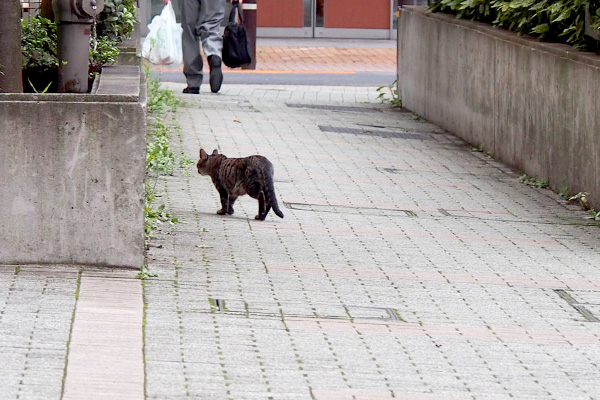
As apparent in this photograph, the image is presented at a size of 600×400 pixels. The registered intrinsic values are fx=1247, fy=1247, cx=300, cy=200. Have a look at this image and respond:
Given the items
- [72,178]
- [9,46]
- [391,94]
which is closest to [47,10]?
[9,46]

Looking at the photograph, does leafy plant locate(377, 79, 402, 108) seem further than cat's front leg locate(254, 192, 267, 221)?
Yes

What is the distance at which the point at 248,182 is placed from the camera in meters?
8.74

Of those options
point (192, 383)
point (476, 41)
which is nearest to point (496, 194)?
point (476, 41)

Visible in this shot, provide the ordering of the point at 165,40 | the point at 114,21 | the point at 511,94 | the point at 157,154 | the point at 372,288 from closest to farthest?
the point at 372,288, the point at 157,154, the point at 114,21, the point at 511,94, the point at 165,40

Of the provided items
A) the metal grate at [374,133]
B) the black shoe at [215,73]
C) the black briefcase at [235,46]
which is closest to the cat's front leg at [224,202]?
the metal grate at [374,133]

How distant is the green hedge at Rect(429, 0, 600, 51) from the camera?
428 inches

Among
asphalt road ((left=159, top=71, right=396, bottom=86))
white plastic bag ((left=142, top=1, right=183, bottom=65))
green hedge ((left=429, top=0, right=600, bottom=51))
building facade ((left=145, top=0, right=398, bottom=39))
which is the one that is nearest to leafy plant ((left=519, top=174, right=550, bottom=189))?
green hedge ((left=429, top=0, right=600, bottom=51))

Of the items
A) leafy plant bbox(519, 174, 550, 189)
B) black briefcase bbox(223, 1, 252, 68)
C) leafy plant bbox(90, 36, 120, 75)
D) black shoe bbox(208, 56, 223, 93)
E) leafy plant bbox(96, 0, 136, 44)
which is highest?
leafy plant bbox(96, 0, 136, 44)

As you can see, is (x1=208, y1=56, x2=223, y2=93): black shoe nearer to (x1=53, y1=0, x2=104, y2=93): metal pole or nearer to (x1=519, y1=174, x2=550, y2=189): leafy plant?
(x1=519, y1=174, x2=550, y2=189): leafy plant

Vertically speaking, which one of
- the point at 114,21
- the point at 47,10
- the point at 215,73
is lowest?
the point at 215,73

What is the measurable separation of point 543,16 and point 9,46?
20.6ft

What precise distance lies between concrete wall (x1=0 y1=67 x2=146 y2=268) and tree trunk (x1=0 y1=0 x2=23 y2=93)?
0.79m

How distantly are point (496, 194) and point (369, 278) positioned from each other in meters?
3.95

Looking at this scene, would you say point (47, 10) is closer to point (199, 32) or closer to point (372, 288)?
point (372, 288)
